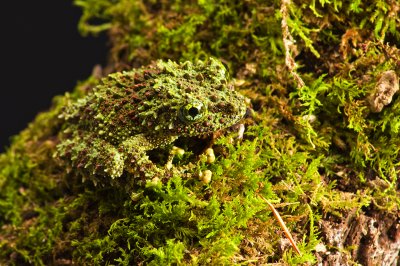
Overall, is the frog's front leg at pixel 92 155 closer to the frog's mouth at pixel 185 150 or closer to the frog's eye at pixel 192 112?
the frog's mouth at pixel 185 150

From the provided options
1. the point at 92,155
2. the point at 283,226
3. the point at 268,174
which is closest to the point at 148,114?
the point at 92,155

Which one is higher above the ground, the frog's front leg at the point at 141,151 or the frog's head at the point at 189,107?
the frog's head at the point at 189,107

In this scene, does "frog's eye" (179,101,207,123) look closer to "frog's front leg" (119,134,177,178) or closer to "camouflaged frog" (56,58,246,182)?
"camouflaged frog" (56,58,246,182)

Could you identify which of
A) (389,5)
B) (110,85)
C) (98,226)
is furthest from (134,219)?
(389,5)

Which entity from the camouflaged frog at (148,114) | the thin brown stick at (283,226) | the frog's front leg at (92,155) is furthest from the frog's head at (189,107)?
the thin brown stick at (283,226)

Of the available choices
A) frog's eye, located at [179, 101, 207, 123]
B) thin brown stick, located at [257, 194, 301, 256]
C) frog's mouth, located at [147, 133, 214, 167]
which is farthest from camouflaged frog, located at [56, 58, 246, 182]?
thin brown stick, located at [257, 194, 301, 256]
